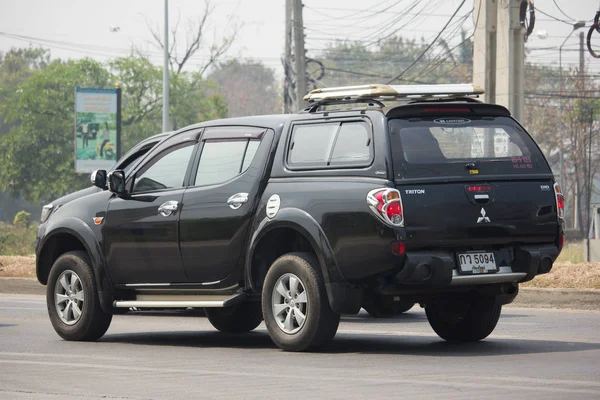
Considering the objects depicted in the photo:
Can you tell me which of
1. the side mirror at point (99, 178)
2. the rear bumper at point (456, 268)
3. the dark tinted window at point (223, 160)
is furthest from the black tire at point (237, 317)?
the rear bumper at point (456, 268)

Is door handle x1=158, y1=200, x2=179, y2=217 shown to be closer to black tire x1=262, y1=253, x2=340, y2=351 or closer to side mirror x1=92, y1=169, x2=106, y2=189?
side mirror x1=92, y1=169, x2=106, y2=189

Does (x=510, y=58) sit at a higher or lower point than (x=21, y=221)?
higher

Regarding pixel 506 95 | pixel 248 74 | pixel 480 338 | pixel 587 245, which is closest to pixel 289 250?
pixel 480 338

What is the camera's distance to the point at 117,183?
473 inches

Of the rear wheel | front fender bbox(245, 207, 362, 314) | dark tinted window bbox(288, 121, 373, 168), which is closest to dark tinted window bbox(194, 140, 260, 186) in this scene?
dark tinted window bbox(288, 121, 373, 168)

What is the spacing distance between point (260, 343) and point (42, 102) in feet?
226

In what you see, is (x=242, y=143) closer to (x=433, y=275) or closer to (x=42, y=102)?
(x=433, y=275)

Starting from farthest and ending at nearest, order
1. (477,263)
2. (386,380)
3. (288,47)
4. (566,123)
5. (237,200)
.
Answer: (566,123) → (288,47) → (237,200) → (477,263) → (386,380)

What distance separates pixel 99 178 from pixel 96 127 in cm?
3337

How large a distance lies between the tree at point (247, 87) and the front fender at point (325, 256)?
133919 millimetres

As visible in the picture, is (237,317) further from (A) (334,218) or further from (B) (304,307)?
(A) (334,218)

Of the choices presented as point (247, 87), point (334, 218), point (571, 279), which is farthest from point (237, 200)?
point (247, 87)

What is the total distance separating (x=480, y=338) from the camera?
37.4 ft

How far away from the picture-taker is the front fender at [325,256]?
10125mm
